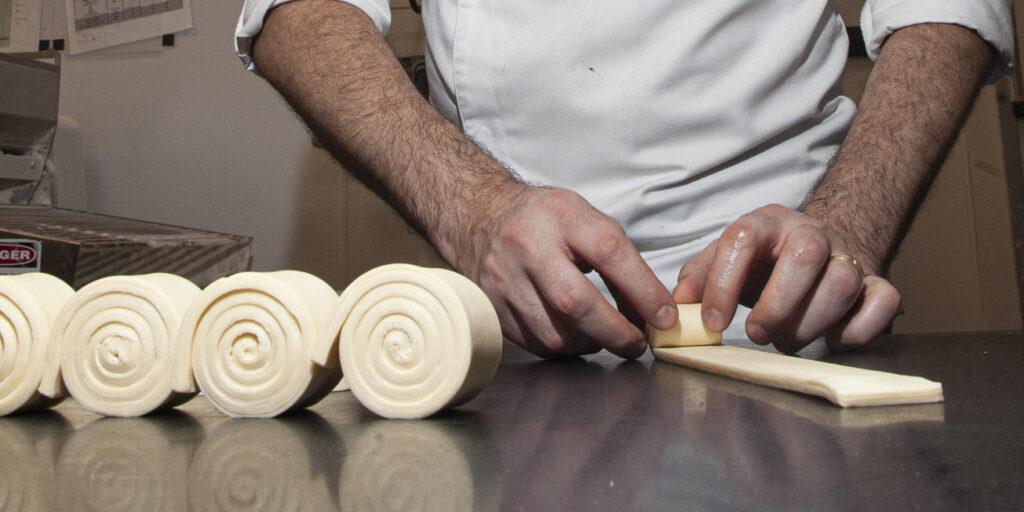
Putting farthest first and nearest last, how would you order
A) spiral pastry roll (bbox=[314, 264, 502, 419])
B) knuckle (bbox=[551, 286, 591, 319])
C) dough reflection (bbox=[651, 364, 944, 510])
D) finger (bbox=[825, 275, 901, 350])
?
finger (bbox=[825, 275, 901, 350]) < knuckle (bbox=[551, 286, 591, 319]) < spiral pastry roll (bbox=[314, 264, 502, 419]) < dough reflection (bbox=[651, 364, 944, 510])

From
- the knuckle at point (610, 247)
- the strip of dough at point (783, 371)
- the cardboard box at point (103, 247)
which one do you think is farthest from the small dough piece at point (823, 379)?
the cardboard box at point (103, 247)

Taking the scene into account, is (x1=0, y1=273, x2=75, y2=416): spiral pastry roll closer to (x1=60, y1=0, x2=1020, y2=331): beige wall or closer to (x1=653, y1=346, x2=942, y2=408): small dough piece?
(x1=653, y1=346, x2=942, y2=408): small dough piece

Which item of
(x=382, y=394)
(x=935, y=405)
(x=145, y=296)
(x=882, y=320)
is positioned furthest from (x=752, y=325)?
(x=145, y=296)

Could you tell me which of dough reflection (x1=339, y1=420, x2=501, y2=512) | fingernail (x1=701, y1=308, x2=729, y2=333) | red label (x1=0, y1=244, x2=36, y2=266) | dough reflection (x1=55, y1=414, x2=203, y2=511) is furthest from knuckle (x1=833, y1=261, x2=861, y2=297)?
red label (x1=0, y1=244, x2=36, y2=266)

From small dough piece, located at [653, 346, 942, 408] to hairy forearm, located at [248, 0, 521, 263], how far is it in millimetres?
308

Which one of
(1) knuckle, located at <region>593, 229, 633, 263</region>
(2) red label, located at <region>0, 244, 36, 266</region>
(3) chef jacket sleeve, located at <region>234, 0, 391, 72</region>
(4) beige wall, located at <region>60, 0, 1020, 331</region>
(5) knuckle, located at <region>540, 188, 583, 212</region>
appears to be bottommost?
(4) beige wall, located at <region>60, 0, 1020, 331</region>

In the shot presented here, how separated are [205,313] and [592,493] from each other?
0.94 ft

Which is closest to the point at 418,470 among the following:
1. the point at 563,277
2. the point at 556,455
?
the point at 556,455

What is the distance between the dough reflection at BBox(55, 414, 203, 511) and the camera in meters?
0.29

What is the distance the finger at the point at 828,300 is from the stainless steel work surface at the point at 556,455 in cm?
20

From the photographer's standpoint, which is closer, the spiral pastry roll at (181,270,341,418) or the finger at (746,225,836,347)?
the spiral pastry roll at (181,270,341,418)

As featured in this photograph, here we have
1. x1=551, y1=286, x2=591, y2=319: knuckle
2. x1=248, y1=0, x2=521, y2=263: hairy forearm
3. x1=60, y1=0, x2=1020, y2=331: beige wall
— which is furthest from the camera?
x1=60, y1=0, x2=1020, y2=331: beige wall

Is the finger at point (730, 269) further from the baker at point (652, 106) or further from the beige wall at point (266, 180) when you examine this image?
the beige wall at point (266, 180)

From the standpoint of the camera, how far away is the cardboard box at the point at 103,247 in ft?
3.78
